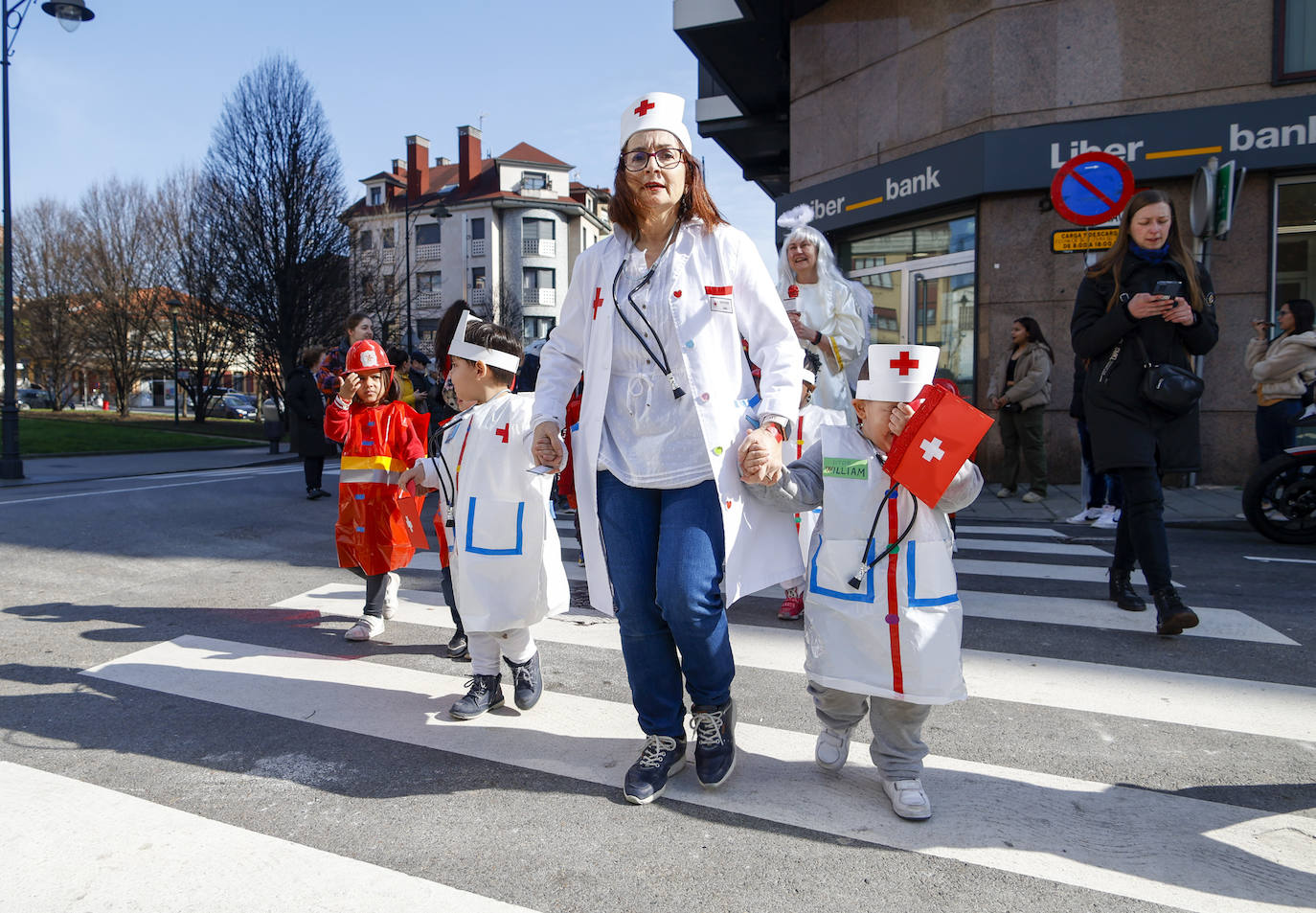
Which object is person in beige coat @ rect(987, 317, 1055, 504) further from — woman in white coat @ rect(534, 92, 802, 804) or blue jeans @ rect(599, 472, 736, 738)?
blue jeans @ rect(599, 472, 736, 738)

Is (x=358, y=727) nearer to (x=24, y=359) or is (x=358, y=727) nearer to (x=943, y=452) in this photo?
(x=943, y=452)

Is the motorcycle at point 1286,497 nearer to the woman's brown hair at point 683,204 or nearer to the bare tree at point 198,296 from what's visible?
the woman's brown hair at point 683,204

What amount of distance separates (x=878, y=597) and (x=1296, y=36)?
1140 centimetres

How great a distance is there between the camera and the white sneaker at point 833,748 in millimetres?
2811

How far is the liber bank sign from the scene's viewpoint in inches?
399

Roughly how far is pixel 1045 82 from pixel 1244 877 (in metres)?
11.1

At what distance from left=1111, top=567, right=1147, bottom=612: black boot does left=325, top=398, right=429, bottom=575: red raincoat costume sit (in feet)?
12.6

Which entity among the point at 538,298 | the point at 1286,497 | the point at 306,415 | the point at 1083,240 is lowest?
the point at 1286,497

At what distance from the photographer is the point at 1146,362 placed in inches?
168

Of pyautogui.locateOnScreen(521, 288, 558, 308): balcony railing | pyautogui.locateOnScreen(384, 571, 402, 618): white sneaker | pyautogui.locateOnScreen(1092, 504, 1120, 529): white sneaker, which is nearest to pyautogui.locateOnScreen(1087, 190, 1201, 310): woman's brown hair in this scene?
pyautogui.locateOnScreen(384, 571, 402, 618): white sneaker

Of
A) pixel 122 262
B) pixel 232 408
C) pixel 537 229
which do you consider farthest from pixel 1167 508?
pixel 537 229

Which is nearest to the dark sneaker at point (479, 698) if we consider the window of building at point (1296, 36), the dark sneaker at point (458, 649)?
the dark sneaker at point (458, 649)

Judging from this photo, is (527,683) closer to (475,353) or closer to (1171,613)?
(475,353)

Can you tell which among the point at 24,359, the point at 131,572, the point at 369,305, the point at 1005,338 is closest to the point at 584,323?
the point at 131,572
